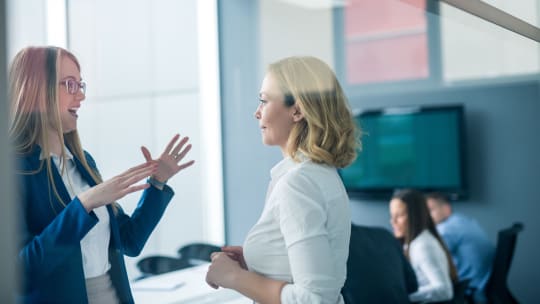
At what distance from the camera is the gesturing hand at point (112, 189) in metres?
1.10

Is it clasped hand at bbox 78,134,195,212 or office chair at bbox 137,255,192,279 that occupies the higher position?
clasped hand at bbox 78,134,195,212

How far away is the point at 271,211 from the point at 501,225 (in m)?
3.61

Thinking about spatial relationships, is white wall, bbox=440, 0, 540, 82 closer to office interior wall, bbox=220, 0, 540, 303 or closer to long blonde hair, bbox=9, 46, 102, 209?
office interior wall, bbox=220, 0, 540, 303

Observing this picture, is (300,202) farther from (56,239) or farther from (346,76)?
(346,76)

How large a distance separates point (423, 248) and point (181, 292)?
188cm

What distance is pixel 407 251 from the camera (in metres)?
3.21

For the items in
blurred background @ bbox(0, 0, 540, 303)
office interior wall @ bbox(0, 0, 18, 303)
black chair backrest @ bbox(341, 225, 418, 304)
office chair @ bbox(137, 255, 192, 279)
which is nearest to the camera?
office interior wall @ bbox(0, 0, 18, 303)

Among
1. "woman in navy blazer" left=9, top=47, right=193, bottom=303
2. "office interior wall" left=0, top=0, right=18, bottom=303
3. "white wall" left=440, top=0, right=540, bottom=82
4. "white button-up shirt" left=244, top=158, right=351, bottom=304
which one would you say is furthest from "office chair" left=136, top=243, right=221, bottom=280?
"white wall" left=440, top=0, right=540, bottom=82

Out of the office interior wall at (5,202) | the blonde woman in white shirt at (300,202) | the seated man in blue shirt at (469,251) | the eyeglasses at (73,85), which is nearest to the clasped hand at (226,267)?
the blonde woman in white shirt at (300,202)

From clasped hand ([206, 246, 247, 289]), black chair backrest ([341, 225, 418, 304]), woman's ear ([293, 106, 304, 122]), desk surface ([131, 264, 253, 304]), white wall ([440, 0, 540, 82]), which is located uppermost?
white wall ([440, 0, 540, 82])

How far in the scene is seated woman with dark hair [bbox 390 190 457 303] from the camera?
9.50 feet

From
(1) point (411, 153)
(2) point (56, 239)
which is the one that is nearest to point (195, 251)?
(2) point (56, 239)

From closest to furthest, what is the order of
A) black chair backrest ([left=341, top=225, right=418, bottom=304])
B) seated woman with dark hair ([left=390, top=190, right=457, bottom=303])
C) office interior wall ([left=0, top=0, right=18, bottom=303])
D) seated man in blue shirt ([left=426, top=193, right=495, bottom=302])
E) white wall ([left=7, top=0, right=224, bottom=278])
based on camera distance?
office interior wall ([left=0, top=0, right=18, bottom=303]), white wall ([left=7, top=0, right=224, bottom=278]), black chair backrest ([left=341, top=225, right=418, bottom=304]), seated woman with dark hair ([left=390, top=190, right=457, bottom=303]), seated man in blue shirt ([left=426, top=193, right=495, bottom=302])

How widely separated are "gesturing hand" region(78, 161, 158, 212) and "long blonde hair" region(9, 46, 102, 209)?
50mm
